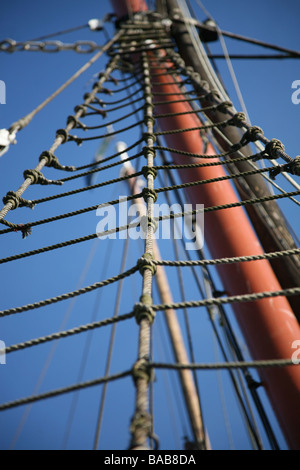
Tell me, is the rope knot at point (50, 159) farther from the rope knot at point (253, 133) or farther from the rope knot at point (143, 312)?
the rope knot at point (143, 312)

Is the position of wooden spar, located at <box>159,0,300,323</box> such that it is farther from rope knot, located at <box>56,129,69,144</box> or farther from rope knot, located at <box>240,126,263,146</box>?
rope knot, located at <box>56,129,69,144</box>

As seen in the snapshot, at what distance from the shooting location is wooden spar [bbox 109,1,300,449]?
1.62 m

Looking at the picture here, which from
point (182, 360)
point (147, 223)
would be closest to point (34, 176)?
point (147, 223)

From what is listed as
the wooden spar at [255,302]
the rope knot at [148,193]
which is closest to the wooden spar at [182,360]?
the wooden spar at [255,302]

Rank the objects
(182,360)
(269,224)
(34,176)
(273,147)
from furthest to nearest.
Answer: (182,360)
(269,224)
(34,176)
(273,147)

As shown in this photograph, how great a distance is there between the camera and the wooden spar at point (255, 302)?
5.30ft

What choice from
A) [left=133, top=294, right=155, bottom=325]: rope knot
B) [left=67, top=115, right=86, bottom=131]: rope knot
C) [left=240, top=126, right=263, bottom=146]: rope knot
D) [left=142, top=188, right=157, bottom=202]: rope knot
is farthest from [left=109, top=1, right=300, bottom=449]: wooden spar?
[left=133, top=294, right=155, bottom=325]: rope knot

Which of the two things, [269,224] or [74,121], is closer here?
[269,224]

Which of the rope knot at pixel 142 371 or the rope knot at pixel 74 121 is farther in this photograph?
the rope knot at pixel 74 121

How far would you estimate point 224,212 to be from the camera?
2.37 m

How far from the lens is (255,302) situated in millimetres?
1867

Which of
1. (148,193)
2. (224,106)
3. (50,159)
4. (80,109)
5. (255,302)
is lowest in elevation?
(255,302)

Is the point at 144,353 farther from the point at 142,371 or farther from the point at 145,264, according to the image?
the point at 145,264

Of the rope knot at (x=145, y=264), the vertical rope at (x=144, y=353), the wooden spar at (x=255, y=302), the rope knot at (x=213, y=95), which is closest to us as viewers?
the vertical rope at (x=144, y=353)
